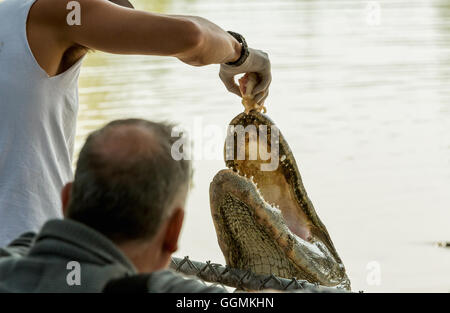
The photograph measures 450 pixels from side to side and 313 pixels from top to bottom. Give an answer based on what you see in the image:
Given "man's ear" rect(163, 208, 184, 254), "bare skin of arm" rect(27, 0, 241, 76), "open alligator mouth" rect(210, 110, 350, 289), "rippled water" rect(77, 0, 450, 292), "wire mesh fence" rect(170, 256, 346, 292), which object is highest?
"rippled water" rect(77, 0, 450, 292)

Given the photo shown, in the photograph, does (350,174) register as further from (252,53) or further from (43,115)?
(43,115)

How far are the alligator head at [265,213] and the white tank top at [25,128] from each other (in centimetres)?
55

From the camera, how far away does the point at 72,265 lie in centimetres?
141

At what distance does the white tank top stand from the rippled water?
13.7 inches

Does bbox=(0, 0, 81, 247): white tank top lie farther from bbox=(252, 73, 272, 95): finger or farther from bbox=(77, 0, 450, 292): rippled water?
bbox=(252, 73, 272, 95): finger

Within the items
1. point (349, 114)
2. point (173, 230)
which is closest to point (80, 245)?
point (173, 230)

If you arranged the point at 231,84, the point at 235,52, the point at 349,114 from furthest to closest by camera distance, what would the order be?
1. the point at 349,114
2. the point at 231,84
3. the point at 235,52

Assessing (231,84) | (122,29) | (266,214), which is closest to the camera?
(122,29)

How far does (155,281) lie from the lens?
136 centimetres

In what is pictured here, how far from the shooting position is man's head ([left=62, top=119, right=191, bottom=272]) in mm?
1410

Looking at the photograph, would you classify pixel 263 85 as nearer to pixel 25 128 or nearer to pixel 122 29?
pixel 122 29

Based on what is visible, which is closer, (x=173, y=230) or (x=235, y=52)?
(x=173, y=230)

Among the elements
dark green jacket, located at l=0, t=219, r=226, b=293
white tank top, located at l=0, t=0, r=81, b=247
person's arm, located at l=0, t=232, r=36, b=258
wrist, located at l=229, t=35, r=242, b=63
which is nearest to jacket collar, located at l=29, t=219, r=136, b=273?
dark green jacket, located at l=0, t=219, r=226, b=293

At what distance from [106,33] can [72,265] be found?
75 cm
